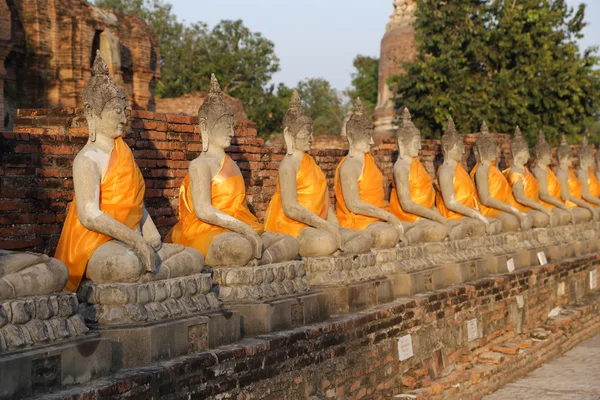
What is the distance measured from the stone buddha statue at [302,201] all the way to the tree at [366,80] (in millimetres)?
31874

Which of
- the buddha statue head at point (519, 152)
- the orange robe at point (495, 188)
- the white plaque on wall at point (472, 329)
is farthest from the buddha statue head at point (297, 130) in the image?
the buddha statue head at point (519, 152)

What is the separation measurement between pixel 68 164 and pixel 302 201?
1.78 metres

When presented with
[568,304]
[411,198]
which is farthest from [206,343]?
[568,304]

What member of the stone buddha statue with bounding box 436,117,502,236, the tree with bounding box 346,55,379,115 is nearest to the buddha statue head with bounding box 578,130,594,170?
the stone buddha statue with bounding box 436,117,502,236

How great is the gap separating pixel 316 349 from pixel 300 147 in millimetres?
1825

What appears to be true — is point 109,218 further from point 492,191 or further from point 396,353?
point 492,191

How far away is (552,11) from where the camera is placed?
Answer: 19125 mm

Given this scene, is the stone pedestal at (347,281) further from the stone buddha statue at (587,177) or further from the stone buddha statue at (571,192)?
the stone buddha statue at (587,177)

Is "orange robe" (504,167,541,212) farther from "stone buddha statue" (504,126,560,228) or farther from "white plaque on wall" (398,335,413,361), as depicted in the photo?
"white plaque on wall" (398,335,413,361)

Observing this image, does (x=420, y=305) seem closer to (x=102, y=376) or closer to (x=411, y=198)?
(x=411, y=198)

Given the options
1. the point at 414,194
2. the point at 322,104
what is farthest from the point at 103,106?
the point at 322,104

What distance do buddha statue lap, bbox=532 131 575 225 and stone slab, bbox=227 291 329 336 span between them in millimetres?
7307

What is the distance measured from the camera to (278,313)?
5848 millimetres

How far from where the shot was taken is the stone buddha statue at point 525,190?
39.9 ft
